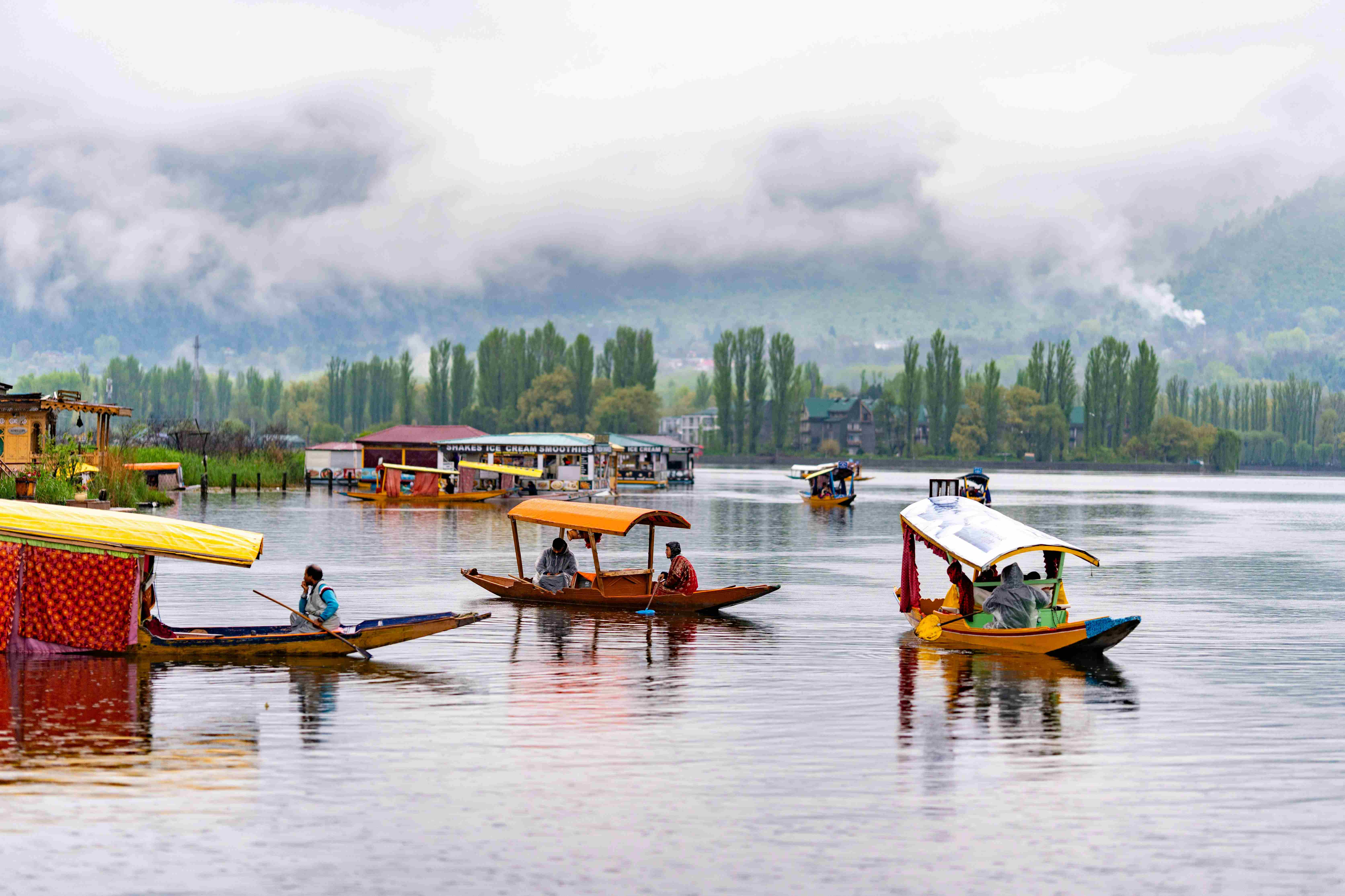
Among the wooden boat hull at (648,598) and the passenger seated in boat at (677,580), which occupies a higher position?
the passenger seated in boat at (677,580)

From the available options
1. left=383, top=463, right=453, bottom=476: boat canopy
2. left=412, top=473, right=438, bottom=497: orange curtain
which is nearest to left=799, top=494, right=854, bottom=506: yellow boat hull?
left=383, top=463, right=453, bottom=476: boat canopy

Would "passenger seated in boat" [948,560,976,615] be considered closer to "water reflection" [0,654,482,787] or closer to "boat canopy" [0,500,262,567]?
"water reflection" [0,654,482,787]

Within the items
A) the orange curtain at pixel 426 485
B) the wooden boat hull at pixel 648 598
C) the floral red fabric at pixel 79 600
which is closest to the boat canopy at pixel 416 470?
the orange curtain at pixel 426 485

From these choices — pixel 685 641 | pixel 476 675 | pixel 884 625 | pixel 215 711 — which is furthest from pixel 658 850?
pixel 884 625

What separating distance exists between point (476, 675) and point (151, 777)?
26.2 ft

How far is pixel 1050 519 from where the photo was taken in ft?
248

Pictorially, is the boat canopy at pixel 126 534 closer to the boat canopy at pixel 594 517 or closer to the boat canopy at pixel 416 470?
the boat canopy at pixel 594 517

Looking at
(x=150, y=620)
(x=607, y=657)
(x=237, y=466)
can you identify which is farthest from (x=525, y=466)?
(x=150, y=620)

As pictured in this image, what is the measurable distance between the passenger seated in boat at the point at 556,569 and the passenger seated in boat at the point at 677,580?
2.26m

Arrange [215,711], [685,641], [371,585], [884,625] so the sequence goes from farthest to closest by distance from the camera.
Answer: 1. [371,585]
2. [884,625]
3. [685,641]
4. [215,711]

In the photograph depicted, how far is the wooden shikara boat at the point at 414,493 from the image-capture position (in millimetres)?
87312

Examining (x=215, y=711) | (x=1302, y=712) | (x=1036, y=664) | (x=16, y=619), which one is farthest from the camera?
(x=1036, y=664)

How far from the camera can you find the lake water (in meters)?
12.1

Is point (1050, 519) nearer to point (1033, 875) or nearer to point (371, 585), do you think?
point (371, 585)
